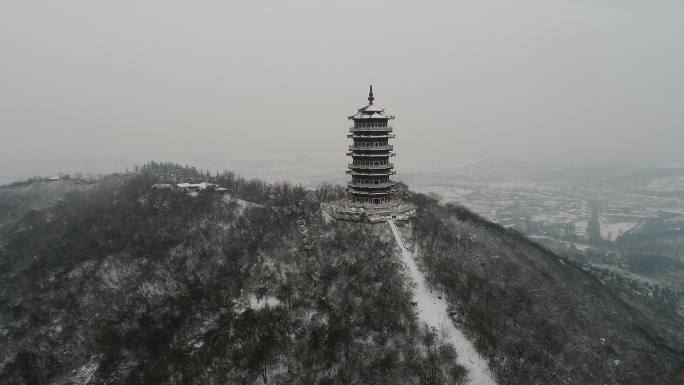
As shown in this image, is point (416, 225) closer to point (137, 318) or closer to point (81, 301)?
point (137, 318)

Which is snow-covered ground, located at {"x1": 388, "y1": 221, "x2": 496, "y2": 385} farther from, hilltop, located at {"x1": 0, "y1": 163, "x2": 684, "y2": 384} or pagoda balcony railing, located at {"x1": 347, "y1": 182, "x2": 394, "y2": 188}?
pagoda balcony railing, located at {"x1": 347, "y1": 182, "x2": 394, "y2": 188}

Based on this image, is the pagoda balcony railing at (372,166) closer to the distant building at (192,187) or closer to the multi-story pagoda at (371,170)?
the multi-story pagoda at (371,170)

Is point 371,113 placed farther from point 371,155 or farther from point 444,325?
point 444,325


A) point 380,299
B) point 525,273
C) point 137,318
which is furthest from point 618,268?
point 137,318

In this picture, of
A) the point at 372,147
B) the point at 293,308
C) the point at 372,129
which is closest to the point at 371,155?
the point at 372,147

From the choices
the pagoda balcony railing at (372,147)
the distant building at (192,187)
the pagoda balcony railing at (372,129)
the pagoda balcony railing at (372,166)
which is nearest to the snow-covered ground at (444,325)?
the pagoda balcony railing at (372,166)

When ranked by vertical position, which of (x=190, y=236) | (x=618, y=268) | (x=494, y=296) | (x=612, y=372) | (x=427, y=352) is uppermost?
(x=190, y=236)

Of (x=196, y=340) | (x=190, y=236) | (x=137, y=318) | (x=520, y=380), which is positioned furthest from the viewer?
(x=190, y=236)
